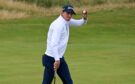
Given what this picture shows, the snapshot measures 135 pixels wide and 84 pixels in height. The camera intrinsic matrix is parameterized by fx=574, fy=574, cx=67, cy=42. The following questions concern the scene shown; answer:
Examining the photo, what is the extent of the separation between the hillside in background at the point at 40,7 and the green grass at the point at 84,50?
1740 mm

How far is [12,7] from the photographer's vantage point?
39531 mm

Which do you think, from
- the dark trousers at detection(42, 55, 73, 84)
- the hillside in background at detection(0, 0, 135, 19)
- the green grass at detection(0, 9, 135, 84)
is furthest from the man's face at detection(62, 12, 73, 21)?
the hillside in background at detection(0, 0, 135, 19)

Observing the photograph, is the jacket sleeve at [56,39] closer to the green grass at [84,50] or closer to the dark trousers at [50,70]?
the dark trousers at [50,70]

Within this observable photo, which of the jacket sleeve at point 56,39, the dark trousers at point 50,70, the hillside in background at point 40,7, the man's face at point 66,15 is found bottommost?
the hillside in background at point 40,7

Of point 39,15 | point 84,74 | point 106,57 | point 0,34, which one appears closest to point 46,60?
point 84,74

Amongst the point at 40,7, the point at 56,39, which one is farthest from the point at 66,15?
the point at 40,7

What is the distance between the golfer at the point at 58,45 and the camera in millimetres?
9500

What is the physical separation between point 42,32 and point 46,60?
20070 millimetres

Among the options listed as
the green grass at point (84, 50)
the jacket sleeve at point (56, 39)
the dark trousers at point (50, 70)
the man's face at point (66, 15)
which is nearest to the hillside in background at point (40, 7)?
the green grass at point (84, 50)

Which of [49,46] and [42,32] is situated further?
[42,32]

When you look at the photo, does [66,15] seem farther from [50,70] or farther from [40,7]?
[40,7]

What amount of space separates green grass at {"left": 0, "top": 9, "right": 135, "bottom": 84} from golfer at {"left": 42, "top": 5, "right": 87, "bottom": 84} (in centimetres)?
289

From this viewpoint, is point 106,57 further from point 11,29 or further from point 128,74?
point 11,29

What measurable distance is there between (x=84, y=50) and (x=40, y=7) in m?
19.9
